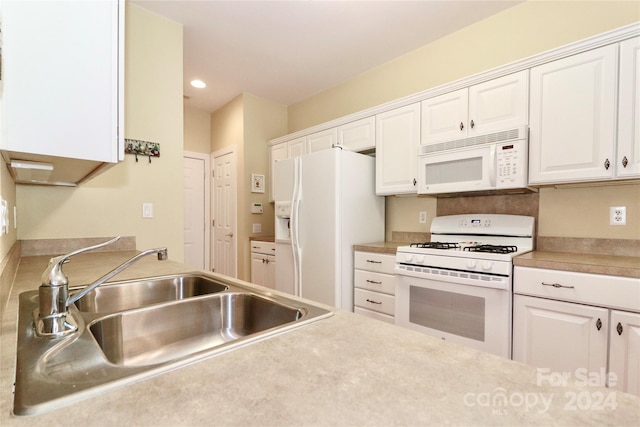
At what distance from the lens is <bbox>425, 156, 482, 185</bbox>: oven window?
2.23m

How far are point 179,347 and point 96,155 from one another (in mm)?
705

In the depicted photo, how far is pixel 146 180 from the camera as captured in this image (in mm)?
2369

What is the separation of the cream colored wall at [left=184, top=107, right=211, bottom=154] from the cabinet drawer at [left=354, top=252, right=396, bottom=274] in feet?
10.3

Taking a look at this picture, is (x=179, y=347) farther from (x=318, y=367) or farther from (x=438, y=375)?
(x=438, y=375)

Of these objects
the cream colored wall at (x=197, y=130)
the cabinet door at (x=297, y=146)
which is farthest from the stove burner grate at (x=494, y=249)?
the cream colored wall at (x=197, y=130)

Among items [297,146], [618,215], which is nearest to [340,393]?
[618,215]

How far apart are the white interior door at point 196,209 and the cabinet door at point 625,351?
4426 millimetres

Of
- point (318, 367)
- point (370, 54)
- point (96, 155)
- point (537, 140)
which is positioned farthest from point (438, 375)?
point (370, 54)

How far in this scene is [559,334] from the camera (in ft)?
5.40

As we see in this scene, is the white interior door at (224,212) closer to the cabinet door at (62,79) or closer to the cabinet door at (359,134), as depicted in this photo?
the cabinet door at (359,134)

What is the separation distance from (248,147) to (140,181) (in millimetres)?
1820

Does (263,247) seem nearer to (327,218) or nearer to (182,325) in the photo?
(327,218)

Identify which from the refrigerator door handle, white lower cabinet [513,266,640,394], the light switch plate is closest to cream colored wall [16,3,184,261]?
the light switch plate

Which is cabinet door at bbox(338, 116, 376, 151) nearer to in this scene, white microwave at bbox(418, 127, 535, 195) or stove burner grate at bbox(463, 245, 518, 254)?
white microwave at bbox(418, 127, 535, 195)
